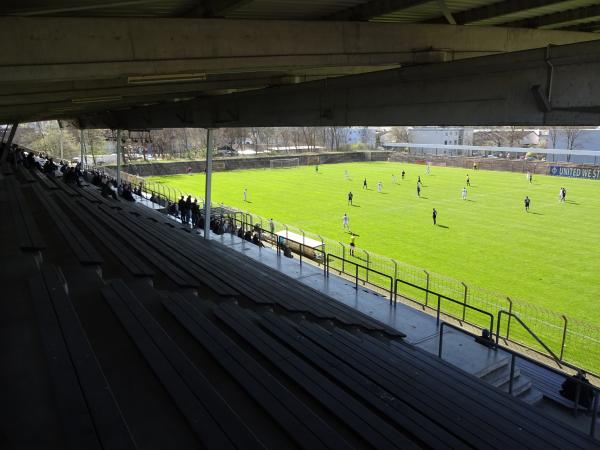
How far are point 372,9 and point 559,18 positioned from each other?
8.35 ft

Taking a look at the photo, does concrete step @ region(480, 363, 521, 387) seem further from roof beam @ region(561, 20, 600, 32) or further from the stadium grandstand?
roof beam @ region(561, 20, 600, 32)

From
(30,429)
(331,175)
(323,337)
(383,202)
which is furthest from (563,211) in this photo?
(30,429)

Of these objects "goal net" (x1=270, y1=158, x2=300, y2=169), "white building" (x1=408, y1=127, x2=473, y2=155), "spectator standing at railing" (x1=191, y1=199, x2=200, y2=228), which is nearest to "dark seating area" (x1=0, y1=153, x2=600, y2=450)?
"spectator standing at railing" (x1=191, y1=199, x2=200, y2=228)

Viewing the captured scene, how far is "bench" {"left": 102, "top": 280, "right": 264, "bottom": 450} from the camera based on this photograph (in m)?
3.26

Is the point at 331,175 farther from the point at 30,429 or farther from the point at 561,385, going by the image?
the point at 30,429

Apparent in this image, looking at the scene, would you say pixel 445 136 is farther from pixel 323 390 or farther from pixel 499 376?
pixel 323 390

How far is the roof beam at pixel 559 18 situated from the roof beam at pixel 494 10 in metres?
0.93

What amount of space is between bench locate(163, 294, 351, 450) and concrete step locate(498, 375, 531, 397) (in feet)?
16.4

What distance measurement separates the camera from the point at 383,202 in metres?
33.0

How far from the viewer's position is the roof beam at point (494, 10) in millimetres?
5254

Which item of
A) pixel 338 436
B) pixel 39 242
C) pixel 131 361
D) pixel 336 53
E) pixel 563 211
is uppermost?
pixel 336 53

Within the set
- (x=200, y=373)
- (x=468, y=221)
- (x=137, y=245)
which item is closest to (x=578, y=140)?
(x=468, y=221)

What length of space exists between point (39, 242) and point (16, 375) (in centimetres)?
386

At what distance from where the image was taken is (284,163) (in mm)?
61188
